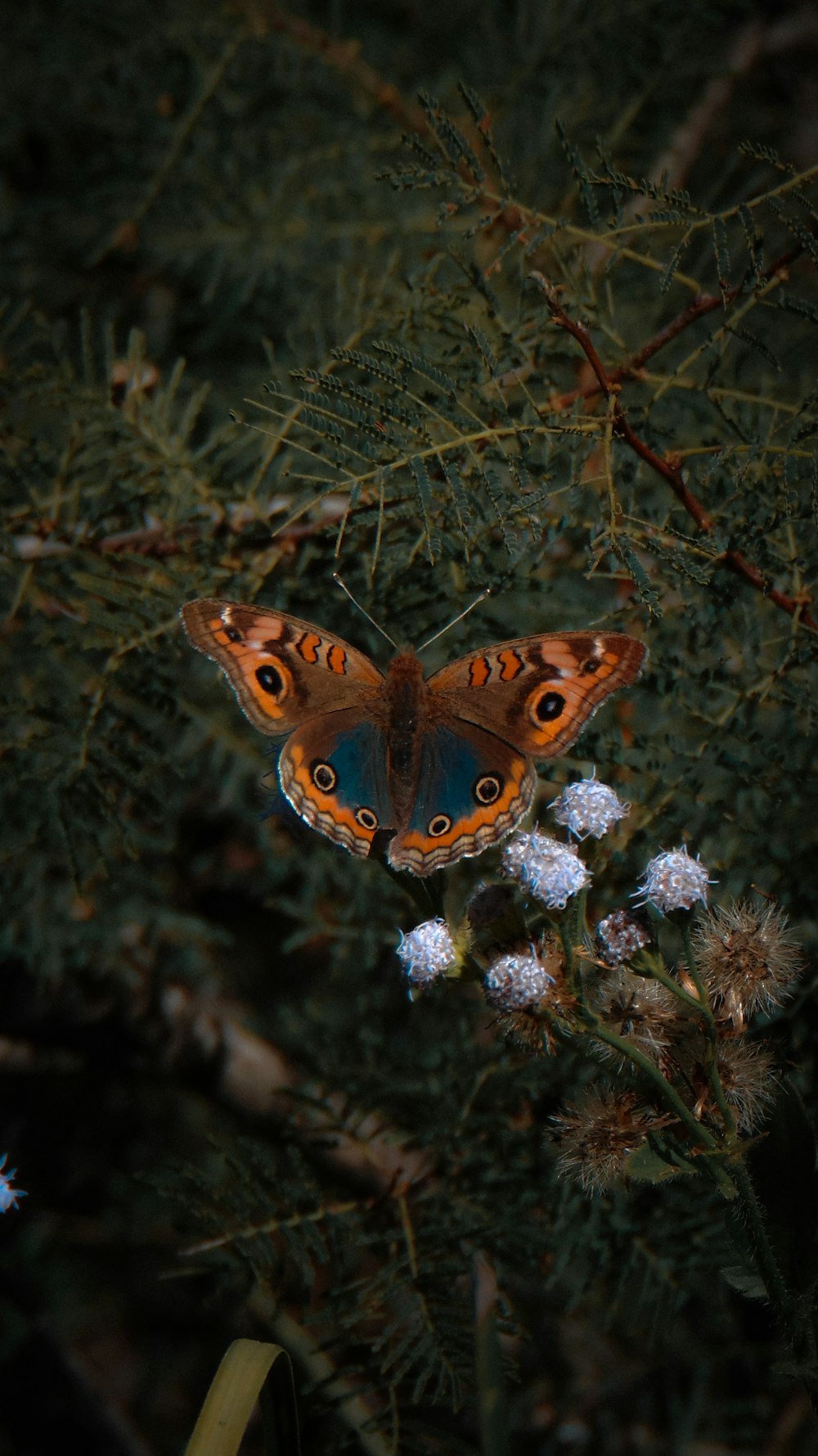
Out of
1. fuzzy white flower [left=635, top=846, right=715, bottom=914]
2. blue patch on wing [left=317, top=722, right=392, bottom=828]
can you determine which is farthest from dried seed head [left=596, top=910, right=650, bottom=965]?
blue patch on wing [left=317, top=722, right=392, bottom=828]

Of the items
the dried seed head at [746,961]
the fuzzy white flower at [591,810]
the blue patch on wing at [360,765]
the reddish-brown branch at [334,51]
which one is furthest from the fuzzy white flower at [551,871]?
the reddish-brown branch at [334,51]

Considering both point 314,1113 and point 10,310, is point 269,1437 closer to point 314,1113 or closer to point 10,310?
point 314,1113

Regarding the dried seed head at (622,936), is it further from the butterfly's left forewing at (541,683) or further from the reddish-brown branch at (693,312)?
the reddish-brown branch at (693,312)

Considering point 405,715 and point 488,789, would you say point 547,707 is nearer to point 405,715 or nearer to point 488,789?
point 488,789

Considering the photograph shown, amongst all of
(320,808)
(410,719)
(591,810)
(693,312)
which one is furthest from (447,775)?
(693,312)

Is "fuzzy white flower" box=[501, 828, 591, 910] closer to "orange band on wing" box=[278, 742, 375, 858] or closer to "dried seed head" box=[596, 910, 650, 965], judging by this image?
"dried seed head" box=[596, 910, 650, 965]
